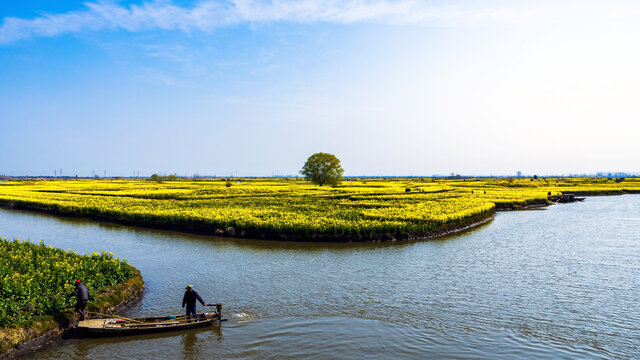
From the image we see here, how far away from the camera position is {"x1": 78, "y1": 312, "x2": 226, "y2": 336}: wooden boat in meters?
15.3

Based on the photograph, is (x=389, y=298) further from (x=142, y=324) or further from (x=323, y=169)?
(x=323, y=169)

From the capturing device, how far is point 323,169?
10662cm

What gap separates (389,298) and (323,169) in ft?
286

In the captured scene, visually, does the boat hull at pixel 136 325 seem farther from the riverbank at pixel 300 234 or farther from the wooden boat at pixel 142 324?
the riverbank at pixel 300 234

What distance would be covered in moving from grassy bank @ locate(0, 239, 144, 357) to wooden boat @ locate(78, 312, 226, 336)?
1.33 meters

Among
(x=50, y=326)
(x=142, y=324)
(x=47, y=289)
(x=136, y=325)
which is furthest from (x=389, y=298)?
(x=47, y=289)

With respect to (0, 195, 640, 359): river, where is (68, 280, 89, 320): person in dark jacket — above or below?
above

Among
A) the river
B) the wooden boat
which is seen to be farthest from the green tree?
the wooden boat

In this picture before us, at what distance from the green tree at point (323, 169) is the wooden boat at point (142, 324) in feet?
295

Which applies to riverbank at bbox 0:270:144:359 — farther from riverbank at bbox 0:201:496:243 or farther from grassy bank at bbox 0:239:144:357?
riverbank at bbox 0:201:496:243

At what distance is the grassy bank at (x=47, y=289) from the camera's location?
1430 centimetres

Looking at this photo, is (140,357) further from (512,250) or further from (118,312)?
(512,250)

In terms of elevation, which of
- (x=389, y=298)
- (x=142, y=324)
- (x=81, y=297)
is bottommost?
(x=389, y=298)

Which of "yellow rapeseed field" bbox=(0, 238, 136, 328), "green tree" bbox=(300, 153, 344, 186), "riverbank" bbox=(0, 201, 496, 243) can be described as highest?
"green tree" bbox=(300, 153, 344, 186)
